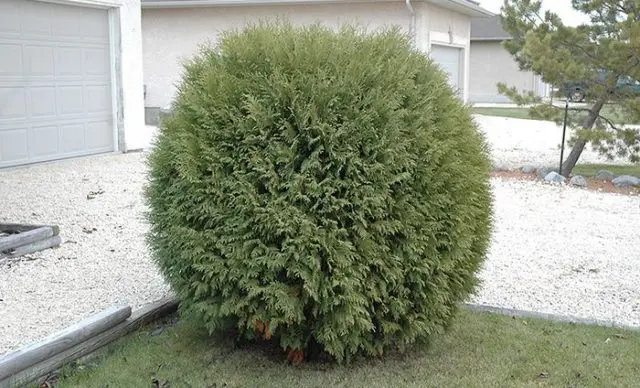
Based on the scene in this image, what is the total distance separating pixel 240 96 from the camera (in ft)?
12.6

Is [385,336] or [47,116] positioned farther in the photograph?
[47,116]

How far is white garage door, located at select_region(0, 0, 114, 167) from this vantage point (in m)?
11.0

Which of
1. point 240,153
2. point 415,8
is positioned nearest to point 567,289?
point 240,153

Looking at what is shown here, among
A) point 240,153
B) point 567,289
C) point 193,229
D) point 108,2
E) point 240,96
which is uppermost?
point 108,2

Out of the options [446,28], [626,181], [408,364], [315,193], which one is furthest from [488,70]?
[315,193]

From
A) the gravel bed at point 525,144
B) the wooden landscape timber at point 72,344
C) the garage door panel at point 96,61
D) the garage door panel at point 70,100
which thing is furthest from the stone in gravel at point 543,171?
the wooden landscape timber at point 72,344

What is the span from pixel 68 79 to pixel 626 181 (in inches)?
371

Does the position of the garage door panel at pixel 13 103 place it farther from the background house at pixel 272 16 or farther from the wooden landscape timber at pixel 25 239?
the background house at pixel 272 16

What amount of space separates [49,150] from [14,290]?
22.4 feet

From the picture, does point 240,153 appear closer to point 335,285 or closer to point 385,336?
point 335,285

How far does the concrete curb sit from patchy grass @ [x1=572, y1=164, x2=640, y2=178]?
851cm

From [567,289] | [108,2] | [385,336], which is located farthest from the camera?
[108,2]

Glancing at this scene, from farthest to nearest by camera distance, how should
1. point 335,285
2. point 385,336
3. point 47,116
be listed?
point 47,116 < point 385,336 < point 335,285

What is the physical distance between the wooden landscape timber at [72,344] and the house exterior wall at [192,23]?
13.0 meters
